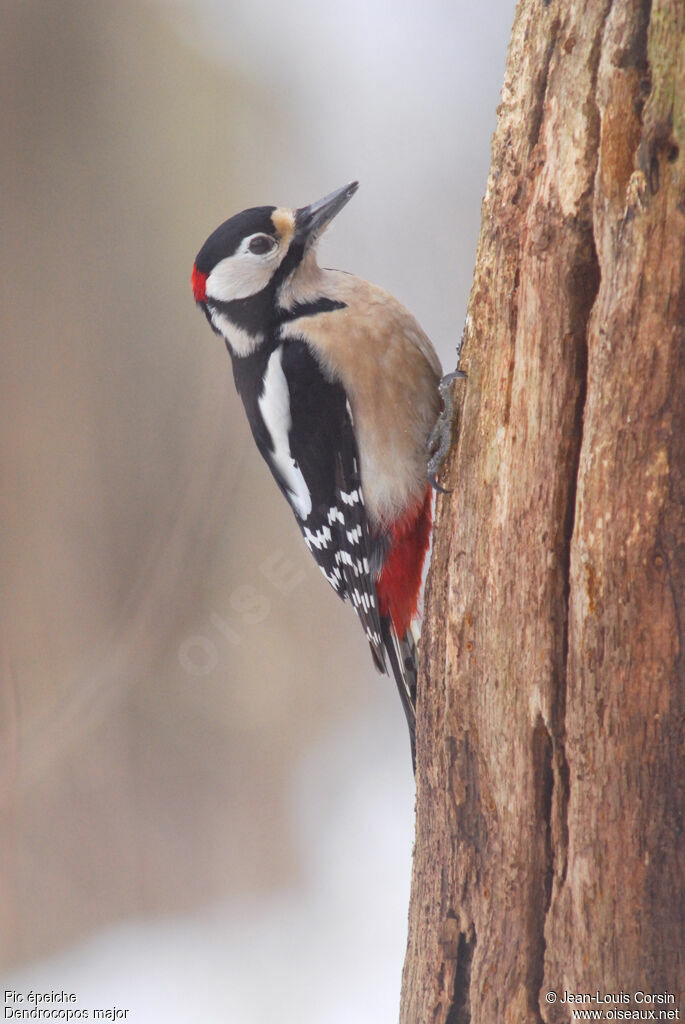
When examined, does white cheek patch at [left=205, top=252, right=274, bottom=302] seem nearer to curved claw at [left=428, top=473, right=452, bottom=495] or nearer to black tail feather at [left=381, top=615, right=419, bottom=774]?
curved claw at [left=428, top=473, right=452, bottom=495]

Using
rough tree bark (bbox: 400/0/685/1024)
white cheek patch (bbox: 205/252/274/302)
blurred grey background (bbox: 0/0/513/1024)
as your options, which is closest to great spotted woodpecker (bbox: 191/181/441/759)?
white cheek patch (bbox: 205/252/274/302)

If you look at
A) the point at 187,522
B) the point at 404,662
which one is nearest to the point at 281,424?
the point at 404,662

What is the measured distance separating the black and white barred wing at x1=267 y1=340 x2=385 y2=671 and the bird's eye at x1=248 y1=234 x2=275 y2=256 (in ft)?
0.49

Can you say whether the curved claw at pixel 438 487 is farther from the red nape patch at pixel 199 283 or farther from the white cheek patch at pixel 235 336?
the red nape patch at pixel 199 283

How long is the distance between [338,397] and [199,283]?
30cm

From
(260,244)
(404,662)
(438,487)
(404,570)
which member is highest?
(260,244)

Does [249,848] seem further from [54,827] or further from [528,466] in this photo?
[528,466]

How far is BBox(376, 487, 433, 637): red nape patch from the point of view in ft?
4.14

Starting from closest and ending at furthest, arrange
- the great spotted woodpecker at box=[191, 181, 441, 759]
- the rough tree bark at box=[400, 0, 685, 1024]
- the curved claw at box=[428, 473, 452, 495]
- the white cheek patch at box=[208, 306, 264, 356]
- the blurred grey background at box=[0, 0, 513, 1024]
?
the rough tree bark at box=[400, 0, 685, 1024] → the curved claw at box=[428, 473, 452, 495] → the great spotted woodpecker at box=[191, 181, 441, 759] → the white cheek patch at box=[208, 306, 264, 356] → the blurred grey background at box=[0, 0, 513, 1024]

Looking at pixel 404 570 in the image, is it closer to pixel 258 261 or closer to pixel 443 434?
pixel 443 434

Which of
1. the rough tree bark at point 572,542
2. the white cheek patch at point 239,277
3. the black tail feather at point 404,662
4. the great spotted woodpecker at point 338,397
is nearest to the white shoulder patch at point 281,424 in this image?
the great spotted woodpecker at point 338,397

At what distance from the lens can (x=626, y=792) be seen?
79 centimetres

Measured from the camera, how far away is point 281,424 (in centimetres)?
126

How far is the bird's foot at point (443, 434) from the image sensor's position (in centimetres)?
104
